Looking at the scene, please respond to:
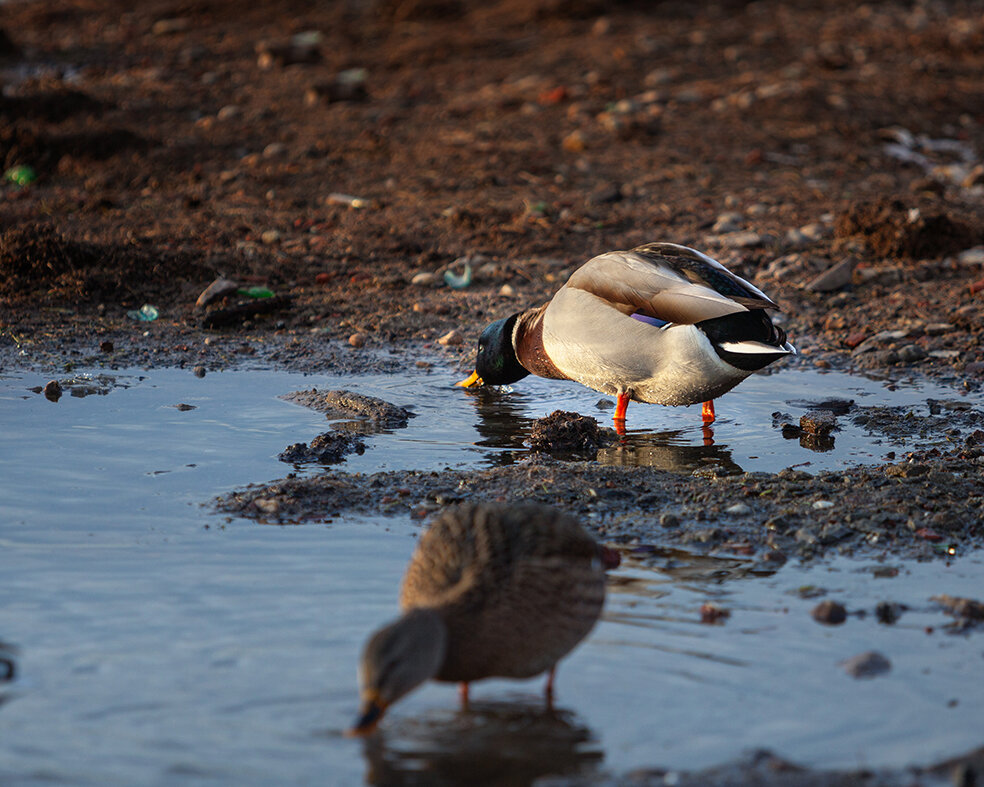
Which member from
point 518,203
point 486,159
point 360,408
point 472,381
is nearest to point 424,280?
point 518,203

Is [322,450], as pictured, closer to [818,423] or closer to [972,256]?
[818,423]

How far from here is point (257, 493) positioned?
506 cm

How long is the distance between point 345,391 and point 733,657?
338 centimetres

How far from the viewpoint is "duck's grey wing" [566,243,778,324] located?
19.6ft

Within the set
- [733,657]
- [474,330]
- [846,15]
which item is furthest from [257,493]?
[846,15]

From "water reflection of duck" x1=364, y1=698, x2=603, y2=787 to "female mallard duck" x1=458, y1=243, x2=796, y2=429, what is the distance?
2.91m

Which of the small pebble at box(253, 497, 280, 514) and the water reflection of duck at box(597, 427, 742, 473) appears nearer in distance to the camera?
the small pebble at box(253, 497, 280, 514)

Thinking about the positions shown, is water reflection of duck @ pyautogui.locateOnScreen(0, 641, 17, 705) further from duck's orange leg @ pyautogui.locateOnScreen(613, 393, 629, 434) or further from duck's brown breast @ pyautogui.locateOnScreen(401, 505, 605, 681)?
duck's orange leg @ pyautogui.locateOnScreen(613, 393, 629, 434)

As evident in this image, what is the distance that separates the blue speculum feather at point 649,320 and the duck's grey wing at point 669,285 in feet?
0.06

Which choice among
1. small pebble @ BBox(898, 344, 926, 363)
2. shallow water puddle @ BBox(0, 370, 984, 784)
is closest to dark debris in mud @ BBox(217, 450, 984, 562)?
shallow water puddle @ BBox(0, 370, 984, 784)

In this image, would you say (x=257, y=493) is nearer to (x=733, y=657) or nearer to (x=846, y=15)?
(x=733, y=657)

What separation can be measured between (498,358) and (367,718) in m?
4.11

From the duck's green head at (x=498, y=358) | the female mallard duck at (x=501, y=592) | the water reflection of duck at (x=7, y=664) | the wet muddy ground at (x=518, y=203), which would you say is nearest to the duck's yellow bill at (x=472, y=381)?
the duck's green head at (x=498, y=358)

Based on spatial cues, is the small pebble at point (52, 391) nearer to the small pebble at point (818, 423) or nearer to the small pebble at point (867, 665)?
the small pebble at point (818, 423)
